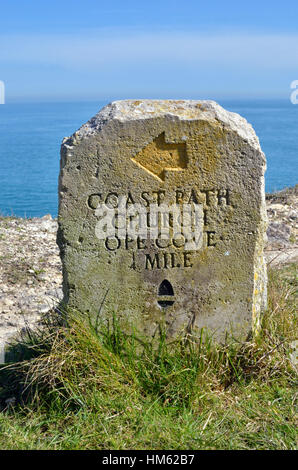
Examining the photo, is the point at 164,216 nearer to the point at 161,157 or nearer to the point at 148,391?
the point at 161,157

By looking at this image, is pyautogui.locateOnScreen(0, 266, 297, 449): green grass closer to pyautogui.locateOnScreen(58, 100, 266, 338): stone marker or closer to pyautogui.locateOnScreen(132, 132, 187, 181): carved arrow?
pyautogui.locateOnScreen(58, 100, 266, 338): stone marker

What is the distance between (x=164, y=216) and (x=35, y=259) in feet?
10.8

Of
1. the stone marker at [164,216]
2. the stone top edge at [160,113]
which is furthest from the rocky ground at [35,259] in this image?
the stone top edge at [160,113]

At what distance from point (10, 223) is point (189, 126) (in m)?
4.87

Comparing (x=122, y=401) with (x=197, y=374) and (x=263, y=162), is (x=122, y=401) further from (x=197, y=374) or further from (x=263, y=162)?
(x=263, y=162)

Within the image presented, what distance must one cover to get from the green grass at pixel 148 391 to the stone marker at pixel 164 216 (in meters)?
0.22

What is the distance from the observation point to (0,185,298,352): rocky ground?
6031 millimetres

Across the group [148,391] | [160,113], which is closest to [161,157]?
[160,113]

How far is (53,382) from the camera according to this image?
4.05 meters

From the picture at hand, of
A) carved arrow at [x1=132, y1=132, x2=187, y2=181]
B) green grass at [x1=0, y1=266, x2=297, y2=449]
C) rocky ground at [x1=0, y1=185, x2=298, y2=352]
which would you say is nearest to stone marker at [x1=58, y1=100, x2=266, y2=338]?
carved arrow at [x1=132, y1=132, x2=187, y2=181]

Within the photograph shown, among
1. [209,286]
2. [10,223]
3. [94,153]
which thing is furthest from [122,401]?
[10,223]

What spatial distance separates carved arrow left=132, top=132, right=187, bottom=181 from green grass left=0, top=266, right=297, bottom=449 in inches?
47.7

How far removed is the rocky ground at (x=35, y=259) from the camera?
6.03 meters

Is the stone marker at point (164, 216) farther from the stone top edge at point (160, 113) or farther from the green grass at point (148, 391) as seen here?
the green grass at point (148, 391)
